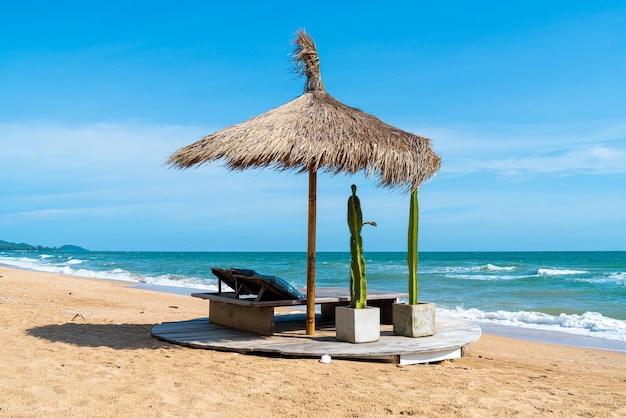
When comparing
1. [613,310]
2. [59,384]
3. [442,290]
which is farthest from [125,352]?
[442,290]

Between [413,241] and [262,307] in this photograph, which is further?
[262,307]

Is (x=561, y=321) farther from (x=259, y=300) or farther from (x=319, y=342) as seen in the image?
(x=259, y=300)

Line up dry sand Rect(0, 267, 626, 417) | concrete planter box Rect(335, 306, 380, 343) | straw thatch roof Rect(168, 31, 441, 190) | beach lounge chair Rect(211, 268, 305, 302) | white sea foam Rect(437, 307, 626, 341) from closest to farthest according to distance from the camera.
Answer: dry sand Rect(0, 267, 626, 417)
straw thatch roof Rect(168, 31, 441, 190)
concrete planter box Rect(335, 306, 380, 343)
beach lounge chair Rect(211, 268, 305, 302)
white sea foam Rect(437, 307, 626, 341)

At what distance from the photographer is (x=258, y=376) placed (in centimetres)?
479

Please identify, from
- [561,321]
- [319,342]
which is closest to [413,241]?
[319,342]

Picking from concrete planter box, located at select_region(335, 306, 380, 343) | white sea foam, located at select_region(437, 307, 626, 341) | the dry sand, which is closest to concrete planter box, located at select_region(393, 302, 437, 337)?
concrete planter box, located at select_region(335, 306, 380, 343)

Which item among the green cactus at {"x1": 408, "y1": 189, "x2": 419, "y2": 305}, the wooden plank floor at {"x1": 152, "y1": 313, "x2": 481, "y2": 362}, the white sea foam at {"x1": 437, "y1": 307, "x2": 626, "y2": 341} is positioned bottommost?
the white sea foam at {"x1": 437, "y1": 307, "x2": 626, "y2": 341}

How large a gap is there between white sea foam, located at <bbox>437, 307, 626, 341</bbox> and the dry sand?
3.70 meters

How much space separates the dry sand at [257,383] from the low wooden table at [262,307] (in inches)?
29.4

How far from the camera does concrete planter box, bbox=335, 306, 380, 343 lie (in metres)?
5.78

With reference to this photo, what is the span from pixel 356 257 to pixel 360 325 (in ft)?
2.22

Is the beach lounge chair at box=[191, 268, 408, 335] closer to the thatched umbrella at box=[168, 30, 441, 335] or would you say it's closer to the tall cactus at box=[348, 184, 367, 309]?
the thatched umbrella at box=[168, 30, 441, 335]

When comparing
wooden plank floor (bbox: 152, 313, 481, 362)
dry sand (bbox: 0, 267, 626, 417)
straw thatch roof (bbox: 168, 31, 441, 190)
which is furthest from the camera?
straw thatch roof (bbox: 168, 31, 441, 190)

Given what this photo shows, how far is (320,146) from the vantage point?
5.63 metres
